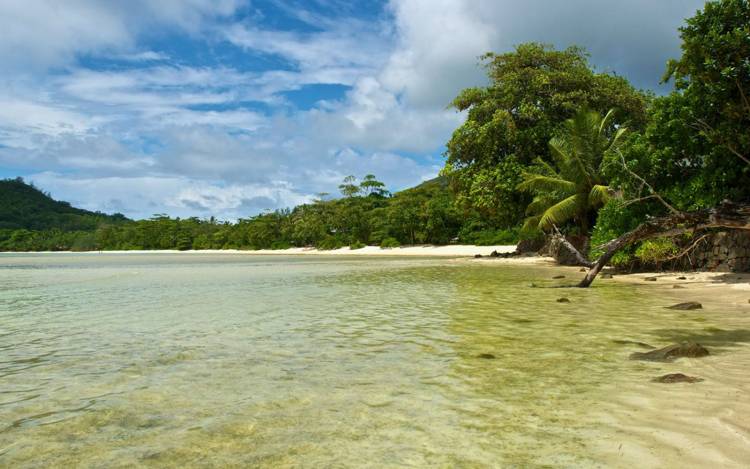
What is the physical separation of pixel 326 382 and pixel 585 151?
2458 cm

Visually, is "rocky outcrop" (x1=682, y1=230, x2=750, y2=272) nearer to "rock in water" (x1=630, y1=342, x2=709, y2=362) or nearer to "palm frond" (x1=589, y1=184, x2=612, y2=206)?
"palm frond" (x1=589, y1=184, x2=612, y2=206)

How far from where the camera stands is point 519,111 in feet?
100

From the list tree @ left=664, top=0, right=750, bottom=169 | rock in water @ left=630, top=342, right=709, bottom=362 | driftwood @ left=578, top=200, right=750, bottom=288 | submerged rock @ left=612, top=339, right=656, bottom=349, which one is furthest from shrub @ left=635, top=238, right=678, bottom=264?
rock in water @ left=630, top=342, right=709, bottom=362


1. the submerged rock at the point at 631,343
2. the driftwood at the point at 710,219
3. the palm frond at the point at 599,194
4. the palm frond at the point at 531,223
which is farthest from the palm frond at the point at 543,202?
the submerged rock at the point at 631,343

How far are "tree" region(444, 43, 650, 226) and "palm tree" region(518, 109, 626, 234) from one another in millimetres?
2470

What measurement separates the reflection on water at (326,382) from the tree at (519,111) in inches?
804

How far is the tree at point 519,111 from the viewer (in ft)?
98.8

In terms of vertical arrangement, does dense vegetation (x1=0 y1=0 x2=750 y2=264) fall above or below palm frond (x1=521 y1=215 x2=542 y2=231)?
above

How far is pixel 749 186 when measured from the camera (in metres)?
15.0

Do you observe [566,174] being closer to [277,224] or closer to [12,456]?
[12,456]

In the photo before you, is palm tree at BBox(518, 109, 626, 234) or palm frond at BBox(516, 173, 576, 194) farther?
palm frond at BBox(516, 173, 576, 194)

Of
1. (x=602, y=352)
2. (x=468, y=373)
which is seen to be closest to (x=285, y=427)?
(x=468, y=373)

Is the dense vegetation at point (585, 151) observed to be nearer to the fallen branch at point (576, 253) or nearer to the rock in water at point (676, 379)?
the fallen branch at point (576, 253)

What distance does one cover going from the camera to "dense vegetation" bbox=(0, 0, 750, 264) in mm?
13289
